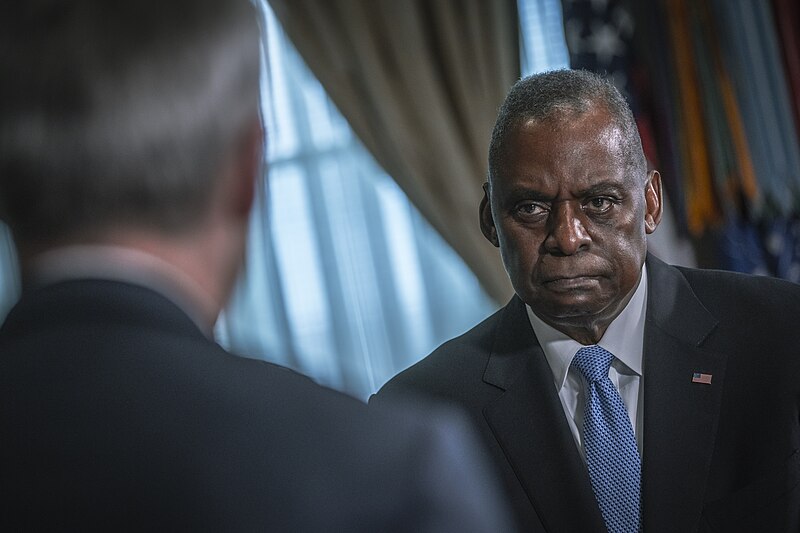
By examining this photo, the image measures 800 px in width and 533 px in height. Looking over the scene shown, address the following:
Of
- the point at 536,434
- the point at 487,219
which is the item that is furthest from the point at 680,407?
the point at 487,219

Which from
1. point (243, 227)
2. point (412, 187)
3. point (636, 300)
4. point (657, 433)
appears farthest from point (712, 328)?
point (412, 187)

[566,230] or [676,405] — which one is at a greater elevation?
[566,230]

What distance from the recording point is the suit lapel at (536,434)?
5.30 feet

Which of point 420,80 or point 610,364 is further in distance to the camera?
point 420,80

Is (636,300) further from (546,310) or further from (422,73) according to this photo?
(422,73)

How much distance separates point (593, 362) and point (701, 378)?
0.19 m

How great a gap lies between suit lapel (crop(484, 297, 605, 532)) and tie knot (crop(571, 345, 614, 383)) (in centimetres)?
6

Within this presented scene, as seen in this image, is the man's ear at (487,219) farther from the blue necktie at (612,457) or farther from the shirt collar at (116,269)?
the shirt collar at (116,269)

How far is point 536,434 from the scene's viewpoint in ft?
5.57

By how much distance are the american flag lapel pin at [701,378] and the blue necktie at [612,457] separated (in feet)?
0.48

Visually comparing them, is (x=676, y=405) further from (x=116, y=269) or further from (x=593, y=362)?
(x=116, y=269)

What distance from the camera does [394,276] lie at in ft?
12.7

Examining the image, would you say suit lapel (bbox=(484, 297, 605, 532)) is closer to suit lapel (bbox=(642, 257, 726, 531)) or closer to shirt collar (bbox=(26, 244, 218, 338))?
suit lapel (bbox=(642, 257, 726, 531))

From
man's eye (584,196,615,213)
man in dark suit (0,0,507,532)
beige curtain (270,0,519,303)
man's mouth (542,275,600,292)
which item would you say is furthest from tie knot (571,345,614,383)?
beige curtain (270,0,519,303)
